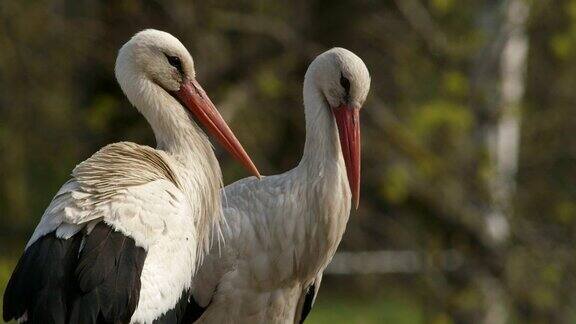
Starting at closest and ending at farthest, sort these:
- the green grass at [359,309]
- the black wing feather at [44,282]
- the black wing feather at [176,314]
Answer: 1. the black wing feather at [44,282]
2. the black wing feather at [176,314]
3. the green grass at [359,309]

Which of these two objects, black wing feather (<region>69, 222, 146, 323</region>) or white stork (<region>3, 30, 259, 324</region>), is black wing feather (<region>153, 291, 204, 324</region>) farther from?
black wing feather (<region>69, 222, 146, 323</region>)

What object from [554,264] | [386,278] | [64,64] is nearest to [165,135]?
[64,64]

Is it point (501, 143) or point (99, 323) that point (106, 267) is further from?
point (501, 143)

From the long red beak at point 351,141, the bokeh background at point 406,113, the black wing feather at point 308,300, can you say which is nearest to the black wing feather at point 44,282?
the long red beak at point 351,141

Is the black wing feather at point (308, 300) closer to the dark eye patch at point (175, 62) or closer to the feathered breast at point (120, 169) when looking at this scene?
the feathered breast at point (120, 169)

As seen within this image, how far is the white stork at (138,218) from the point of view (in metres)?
4.32

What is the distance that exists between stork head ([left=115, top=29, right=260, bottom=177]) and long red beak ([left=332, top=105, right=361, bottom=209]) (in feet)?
1.64

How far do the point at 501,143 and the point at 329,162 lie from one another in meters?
4.44

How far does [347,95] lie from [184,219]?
116 centimetres

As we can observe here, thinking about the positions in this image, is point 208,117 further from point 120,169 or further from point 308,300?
point 308,300

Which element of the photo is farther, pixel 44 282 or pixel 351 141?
pixel 351 141

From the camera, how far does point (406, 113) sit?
9641 millimetres

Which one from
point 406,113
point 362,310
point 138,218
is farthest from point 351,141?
point 362,310

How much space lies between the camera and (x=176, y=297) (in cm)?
477
